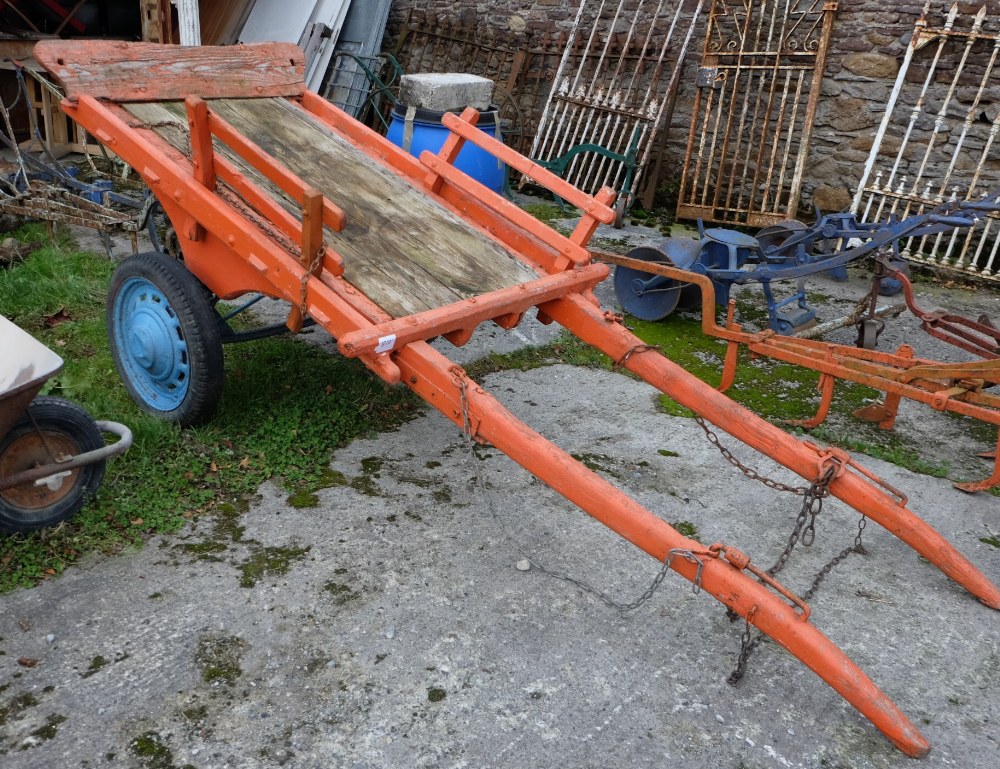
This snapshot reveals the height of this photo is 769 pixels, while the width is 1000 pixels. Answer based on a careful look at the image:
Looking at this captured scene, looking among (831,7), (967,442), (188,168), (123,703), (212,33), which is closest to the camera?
(123,703)

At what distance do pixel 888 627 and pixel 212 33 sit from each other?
10040 mm

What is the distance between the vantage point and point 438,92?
7.86m

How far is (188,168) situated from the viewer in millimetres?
3557

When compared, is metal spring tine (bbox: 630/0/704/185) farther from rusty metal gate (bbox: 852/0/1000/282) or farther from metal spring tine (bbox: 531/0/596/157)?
rusty metal gate (bbox: 852/0/1000/282)

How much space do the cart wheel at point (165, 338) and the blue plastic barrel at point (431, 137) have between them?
3872mm

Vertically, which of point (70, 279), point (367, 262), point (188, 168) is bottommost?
point (70, 279)

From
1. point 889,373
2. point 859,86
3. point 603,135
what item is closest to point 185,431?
point 889,373

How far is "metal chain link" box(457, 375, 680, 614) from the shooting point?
8.43ft

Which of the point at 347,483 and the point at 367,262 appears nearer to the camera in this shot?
the point at 367,262

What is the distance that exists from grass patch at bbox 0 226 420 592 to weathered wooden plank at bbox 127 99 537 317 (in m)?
1.11

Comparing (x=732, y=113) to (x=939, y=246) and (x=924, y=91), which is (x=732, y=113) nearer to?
(x=924, y=91)

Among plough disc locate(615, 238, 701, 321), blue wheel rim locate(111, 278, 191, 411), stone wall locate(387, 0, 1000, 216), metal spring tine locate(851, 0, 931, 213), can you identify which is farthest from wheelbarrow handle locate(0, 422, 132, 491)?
stone wall locate(387, 0, 1000, 216)

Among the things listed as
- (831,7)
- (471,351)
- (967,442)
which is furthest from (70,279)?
(831,7)

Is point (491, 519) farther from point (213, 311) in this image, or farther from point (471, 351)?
point (471, 351)
